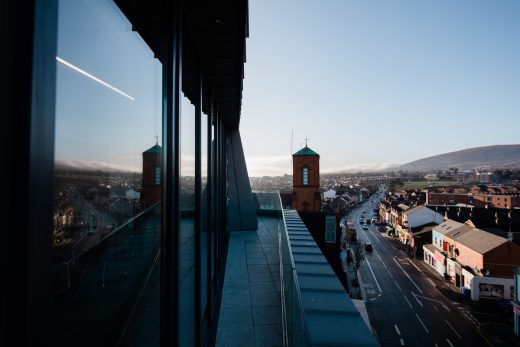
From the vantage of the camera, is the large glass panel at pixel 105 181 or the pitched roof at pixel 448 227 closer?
the large glass panel at pixel 105 181

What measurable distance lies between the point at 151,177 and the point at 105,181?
0.67m

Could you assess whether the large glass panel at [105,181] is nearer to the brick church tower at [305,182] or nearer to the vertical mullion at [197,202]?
the vertical mullion at [197,202]

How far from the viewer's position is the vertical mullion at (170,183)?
223 centimetres

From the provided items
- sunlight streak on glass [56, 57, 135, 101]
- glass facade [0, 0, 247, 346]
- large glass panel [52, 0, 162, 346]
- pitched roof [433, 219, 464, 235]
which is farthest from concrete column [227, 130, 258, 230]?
pitched roof [433, 219, 464, 235]

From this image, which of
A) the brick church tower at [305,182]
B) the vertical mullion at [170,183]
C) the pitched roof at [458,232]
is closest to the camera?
the vertical mullion at [170,183]

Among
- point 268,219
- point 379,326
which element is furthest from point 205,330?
point 379,326

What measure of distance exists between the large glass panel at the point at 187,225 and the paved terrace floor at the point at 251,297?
1.57 m

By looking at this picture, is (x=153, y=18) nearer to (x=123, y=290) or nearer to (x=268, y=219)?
(x=123, y=290)

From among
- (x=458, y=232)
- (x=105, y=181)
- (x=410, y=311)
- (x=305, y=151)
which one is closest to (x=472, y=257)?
(x=458, y=232)

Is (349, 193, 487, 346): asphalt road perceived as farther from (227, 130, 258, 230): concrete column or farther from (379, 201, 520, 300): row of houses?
(227, 130, 258, 230): concrete column

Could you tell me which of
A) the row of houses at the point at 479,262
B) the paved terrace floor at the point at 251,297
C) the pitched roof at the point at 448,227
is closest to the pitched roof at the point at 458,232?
the row of houses at the point at 479,262

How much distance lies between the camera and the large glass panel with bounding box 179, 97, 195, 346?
9.45 ft

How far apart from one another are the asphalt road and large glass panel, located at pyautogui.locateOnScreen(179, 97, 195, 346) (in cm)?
1778

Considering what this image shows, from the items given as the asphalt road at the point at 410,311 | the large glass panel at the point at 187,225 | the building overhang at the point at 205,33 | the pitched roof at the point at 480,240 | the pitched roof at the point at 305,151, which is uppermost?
the pitched roof at the point at 305,151
